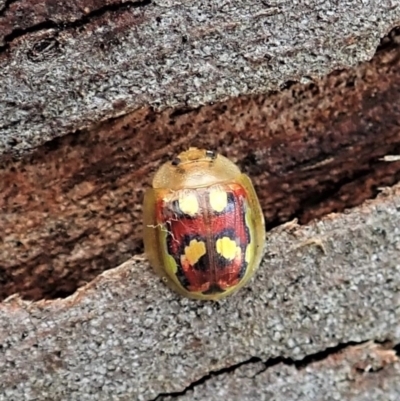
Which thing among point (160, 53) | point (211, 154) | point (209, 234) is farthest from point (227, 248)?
point (160, 53)

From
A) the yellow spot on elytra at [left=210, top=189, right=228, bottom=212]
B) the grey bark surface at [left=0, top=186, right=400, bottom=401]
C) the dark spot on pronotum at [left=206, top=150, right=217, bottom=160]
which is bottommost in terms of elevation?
the grey bark surface at [left=0, top=186, right=400, bottom=401]

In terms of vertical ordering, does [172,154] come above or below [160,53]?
below

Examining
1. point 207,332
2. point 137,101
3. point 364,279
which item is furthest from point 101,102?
point 364,279

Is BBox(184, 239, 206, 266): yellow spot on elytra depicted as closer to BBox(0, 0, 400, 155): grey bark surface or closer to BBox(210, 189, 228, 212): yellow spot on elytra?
BBox(210, 189, 228, 212): yellow spot on elytra

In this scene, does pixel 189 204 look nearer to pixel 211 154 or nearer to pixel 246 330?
pixel 211 154

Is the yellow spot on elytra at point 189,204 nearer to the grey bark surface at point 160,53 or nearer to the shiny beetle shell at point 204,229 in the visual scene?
the shiny beetle shell at point 204,229

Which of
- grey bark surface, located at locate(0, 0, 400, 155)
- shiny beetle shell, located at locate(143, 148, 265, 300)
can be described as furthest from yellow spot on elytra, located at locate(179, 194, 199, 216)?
grey bark surface, located at locate(0, 0, 400, 155)

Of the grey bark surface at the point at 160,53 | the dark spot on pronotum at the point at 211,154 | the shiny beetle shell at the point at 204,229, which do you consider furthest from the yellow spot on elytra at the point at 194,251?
the grey bark surface at the point at 160,53
